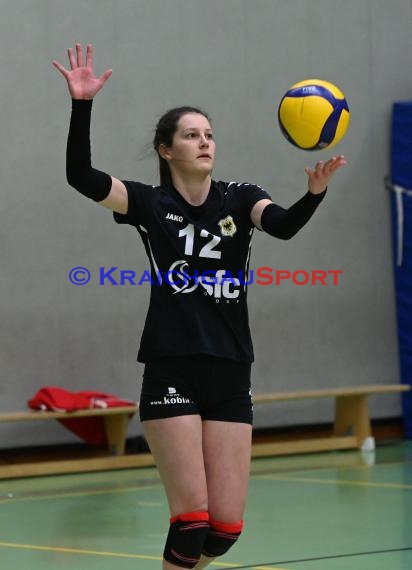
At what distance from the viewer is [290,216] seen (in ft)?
13.7

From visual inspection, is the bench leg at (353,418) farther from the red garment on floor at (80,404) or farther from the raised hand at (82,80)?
the raised hand at (82,80)

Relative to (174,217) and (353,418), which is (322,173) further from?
(353,418)

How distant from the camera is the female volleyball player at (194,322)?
13.1ft

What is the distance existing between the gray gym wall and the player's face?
4995mm

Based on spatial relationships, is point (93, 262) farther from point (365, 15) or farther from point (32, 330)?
point (365, 15)

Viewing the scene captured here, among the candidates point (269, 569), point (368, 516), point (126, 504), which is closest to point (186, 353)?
point (269, 569)

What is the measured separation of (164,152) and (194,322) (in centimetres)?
70

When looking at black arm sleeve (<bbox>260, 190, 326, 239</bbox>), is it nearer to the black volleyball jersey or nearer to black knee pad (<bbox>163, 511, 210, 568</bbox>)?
the black volleyball jersey

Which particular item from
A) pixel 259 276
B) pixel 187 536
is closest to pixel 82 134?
pixel 187 536

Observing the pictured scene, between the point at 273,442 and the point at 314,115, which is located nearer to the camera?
the point at 314,115

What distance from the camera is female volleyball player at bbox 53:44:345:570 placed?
4000mm

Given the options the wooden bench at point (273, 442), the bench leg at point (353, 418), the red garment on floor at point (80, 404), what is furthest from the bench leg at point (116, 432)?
the bench leg at point (353, 418)

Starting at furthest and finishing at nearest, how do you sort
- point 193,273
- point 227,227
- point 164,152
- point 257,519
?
point 257,519, point 164,152, point 227,227, point 193,273

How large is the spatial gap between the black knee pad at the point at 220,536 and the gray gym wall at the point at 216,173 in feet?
17.1
